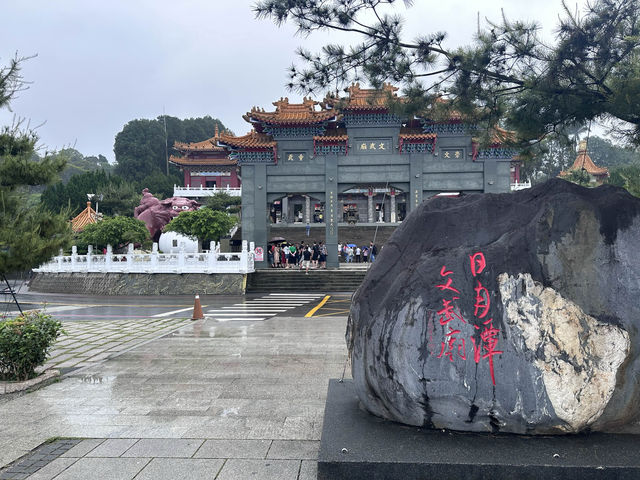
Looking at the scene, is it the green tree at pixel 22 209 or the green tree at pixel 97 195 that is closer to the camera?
the green tree at pixel 22 209

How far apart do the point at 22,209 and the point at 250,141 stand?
17128 millimetres

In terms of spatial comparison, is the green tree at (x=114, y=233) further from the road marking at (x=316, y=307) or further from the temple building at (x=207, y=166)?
the temple building at (x=207, y=166)

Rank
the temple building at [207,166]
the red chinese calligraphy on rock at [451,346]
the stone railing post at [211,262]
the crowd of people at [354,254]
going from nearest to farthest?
1. the red chinese calligraphy on rock at [451,346]
2. the stone railing post at [211,262]
3. the crowd of people at [354,254]
4. the temple building at [207,166]

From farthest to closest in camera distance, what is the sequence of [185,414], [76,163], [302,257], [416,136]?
[76,163] < [302,257] < [416,136] < [185,414]

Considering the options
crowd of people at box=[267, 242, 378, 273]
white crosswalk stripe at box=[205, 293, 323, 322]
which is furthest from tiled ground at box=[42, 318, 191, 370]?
crowd of people at box=[267, 242, 378, 273]

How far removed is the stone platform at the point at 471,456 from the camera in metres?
2.73

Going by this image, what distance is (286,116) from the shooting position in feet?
74.4

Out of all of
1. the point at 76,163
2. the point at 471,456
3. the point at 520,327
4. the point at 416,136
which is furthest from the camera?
the point at 76,163

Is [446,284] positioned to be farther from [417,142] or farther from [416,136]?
[417,142]

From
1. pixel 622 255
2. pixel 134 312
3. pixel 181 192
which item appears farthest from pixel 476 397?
pixel 181 192

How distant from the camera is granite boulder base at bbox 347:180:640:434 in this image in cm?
307

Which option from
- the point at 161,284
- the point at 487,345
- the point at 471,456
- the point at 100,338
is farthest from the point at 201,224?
the point at 471,456

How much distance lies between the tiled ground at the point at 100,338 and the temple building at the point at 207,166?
3158cm

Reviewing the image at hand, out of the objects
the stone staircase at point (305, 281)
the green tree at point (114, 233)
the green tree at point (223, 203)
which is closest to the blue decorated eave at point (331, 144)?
the stone staircase at point (305, 281)
